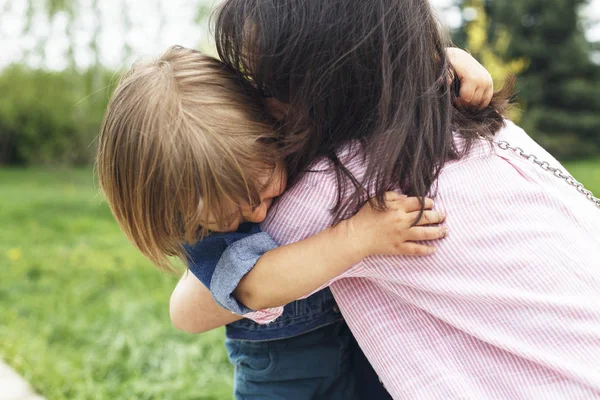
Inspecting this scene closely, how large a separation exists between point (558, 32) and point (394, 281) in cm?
1676

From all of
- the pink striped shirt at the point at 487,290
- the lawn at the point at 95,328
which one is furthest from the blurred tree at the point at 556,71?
the pink striped shirt at the point at 487,290

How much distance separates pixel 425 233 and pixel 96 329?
2.56 m

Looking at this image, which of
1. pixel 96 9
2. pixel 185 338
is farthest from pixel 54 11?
pixel 185 338

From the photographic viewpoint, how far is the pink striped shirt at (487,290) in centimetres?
110

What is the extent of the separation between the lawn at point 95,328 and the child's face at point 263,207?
1.56 metres

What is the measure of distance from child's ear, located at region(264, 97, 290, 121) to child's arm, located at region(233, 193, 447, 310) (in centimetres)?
25

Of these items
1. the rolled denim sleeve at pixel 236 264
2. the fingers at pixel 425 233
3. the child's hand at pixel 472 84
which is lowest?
the rolled denim sleeve at pixel 236 264

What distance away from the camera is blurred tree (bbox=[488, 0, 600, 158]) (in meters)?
16.1

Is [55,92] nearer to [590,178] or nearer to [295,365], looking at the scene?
[590,178]

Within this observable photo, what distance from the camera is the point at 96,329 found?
3305 mm

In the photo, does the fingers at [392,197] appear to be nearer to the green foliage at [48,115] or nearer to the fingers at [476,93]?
the fingers at [476,93]

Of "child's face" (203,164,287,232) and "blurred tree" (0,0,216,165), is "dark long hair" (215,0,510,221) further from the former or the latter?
"blurred tree" (0,0,216,165)

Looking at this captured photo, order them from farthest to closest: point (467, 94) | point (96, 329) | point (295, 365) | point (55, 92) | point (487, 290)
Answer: point (55, 92)
point (96, 329)
point (295, 365)
point (467, 94)
point (487, 290)

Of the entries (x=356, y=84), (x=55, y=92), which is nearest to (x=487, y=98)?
(x=356, y=84)
